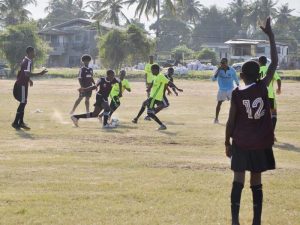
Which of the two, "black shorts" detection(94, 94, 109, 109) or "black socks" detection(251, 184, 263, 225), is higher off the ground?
"black shorts" detection(94, 94, 109, 109)

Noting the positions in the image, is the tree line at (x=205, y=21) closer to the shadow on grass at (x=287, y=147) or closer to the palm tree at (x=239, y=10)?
the palm tree at (x=239, y=10)

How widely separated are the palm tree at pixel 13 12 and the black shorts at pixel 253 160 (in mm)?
78659

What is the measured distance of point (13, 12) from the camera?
278ft

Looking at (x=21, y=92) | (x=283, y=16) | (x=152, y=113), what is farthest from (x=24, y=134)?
(x=283, y=16)

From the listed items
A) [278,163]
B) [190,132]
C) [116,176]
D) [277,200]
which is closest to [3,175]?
[116,176]

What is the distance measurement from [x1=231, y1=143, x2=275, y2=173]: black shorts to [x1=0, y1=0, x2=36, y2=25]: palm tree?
7866cm

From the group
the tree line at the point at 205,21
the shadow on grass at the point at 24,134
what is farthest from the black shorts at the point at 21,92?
the tree line at the point at 205,21

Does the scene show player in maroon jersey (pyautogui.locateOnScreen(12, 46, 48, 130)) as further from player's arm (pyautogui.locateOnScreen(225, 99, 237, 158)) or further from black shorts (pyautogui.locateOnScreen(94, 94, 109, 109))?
player's arm (pyautogui.locateOnScreen(225, 99, 237, 158))

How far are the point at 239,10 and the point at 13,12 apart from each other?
45.5 meters

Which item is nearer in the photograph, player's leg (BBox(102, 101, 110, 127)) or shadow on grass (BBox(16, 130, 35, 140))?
shadow on grass (BBox(16, 130, 35, 140))

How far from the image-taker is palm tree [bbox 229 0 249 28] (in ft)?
368

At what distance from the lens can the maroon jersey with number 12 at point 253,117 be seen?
6.14 m

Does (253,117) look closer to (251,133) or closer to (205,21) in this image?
(251,133)

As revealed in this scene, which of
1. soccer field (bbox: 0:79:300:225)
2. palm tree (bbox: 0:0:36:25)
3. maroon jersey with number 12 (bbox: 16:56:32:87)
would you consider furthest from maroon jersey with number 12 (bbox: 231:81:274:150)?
palm tree (bbox: 0:0:36:25)
